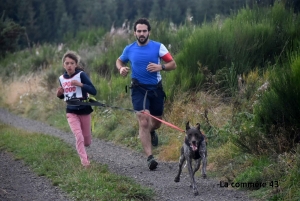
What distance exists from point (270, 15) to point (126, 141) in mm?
4269

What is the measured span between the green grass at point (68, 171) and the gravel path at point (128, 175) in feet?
0.53

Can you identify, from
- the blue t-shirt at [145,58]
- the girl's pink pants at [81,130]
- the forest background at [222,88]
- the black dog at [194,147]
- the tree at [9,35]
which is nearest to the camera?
the black dog at [194,147]

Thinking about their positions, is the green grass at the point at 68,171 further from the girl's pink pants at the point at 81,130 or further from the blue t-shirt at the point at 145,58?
the blue t-shirt at the point at 145,58

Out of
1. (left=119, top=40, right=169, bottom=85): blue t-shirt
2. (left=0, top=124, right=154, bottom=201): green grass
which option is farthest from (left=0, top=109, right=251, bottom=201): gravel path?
(left=119, top=40, right=169, bottom=85): blue t-shirt

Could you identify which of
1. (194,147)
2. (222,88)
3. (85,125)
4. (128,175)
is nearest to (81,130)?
(85,125)

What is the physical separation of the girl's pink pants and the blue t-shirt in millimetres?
1059

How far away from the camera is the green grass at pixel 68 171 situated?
24.7 feet

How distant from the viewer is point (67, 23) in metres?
39.7

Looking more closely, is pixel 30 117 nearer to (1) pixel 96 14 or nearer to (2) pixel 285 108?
(2) pixel 285 108

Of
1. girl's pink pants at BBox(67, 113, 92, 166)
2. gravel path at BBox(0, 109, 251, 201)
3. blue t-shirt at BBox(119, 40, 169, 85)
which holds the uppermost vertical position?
blue t-shirt at BBox(119, 40, 169, 85)


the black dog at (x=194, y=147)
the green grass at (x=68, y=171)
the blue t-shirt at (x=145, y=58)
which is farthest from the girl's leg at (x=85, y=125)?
the black dog at (x=194, y=147)

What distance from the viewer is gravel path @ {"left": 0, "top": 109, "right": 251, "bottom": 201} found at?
7727 mm

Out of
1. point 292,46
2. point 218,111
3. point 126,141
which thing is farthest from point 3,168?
point 292,46

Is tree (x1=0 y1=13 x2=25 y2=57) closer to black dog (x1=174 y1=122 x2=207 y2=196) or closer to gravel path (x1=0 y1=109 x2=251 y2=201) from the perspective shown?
gravel path (x1=0 y1=109 x2=251 y2=201)
